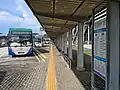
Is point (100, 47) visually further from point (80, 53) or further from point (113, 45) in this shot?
point (80, 53)

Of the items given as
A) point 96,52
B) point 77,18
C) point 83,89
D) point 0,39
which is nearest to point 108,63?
point 96,52

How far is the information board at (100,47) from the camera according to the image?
5652 mm

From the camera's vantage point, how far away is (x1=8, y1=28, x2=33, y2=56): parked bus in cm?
2542

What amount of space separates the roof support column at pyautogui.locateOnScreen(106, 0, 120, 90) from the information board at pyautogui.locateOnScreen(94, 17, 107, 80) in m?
0.30

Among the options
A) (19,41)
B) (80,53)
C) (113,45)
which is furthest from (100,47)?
(19,41)

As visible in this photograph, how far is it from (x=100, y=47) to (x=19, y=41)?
67.2ft

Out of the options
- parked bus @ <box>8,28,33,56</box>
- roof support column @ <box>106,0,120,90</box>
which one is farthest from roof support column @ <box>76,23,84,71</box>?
parked bus @ <box>8,28,33,56</box>

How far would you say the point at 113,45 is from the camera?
524 centimetres

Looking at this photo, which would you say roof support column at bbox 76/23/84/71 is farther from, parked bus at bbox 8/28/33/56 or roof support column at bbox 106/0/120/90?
parked bus at bbox 8/28/33/56

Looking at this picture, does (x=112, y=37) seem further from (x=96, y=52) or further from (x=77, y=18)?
(x=77, y=18)

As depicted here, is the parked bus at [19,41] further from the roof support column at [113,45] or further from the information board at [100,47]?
the roof support column at [113,45]

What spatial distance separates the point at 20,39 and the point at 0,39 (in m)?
52.7

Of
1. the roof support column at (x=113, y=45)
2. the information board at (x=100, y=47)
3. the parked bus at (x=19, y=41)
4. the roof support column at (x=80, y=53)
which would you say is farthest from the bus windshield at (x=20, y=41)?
the roof support column at (x=113, y=45)

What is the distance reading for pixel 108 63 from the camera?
5234 millimetres
